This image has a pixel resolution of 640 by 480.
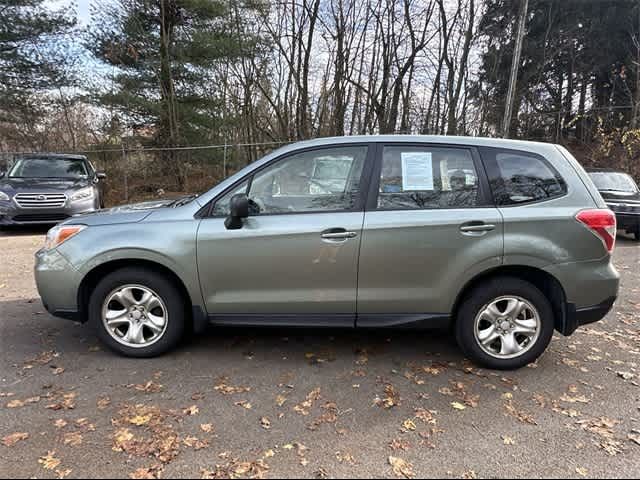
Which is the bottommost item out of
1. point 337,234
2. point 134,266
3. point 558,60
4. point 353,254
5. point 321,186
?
point 134,266

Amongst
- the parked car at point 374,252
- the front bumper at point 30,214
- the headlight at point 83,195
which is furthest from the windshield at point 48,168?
the parked car at point 374,252

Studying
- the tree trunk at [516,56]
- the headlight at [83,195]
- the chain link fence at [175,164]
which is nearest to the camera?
the headlight at [83,195]

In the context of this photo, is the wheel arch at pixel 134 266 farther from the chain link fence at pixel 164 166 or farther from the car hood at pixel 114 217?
the chain link fence at pixel 164 166

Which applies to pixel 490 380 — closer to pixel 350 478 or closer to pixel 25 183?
pixel 350 478

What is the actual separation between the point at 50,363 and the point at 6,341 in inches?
29.9

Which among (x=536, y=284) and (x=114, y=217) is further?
(x=114, y=217)

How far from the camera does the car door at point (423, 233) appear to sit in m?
3.08

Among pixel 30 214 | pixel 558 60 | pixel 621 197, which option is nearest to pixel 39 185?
pixel 30 214

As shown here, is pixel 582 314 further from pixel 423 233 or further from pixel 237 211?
pixel 237 211

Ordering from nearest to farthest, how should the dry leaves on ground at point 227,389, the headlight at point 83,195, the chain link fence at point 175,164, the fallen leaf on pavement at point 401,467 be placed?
the fallen leaf on pavement at point 401,467 → the dry leaves on ground at point 227,389 → the headlight at point 83,195 → the chain link fence at point 175,164

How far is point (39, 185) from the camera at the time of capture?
28.1ft

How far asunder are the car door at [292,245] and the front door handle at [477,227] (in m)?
0.79

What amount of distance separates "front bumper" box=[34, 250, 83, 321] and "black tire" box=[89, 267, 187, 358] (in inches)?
6.2

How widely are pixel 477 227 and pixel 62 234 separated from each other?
3319 mm
